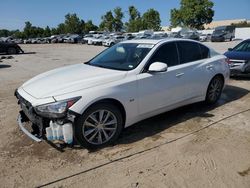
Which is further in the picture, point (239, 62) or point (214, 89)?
point (239, 62)

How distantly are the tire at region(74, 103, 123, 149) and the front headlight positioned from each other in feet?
0.75

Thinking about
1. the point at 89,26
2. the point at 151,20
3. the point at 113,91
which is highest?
the point at 151,20

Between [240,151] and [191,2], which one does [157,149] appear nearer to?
[240,151]

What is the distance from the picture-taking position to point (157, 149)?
4.18 metres

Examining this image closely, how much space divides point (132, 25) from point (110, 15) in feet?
27.7

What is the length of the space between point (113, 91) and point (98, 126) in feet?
1.81

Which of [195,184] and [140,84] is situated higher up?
[140,84]

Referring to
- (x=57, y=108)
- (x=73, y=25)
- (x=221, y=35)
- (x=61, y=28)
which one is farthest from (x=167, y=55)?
(x=61, y=28)

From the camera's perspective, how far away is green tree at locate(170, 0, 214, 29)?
6125cm

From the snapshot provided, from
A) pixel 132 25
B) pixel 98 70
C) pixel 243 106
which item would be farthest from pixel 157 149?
pixel 132 25

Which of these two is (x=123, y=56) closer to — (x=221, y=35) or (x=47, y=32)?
(x=221, y=35)

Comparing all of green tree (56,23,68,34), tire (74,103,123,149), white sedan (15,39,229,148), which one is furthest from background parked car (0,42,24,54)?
green tree (56,23,68,34)

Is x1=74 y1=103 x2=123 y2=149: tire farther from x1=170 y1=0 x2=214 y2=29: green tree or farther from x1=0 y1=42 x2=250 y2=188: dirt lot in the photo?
x1=170 y1=0 x2=214 y2=29: green tree

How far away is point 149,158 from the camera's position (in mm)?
3918
